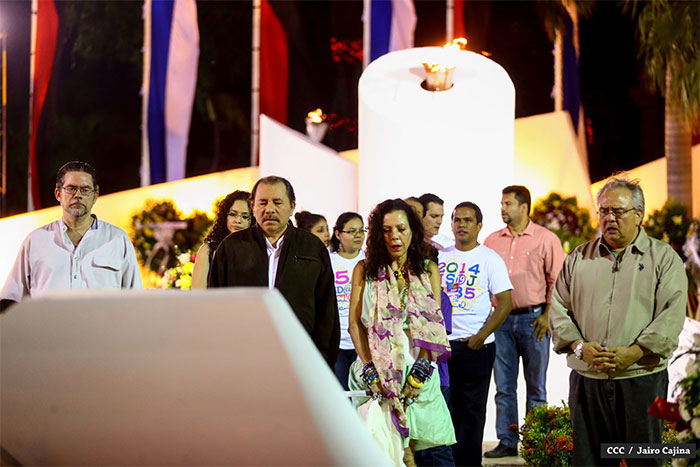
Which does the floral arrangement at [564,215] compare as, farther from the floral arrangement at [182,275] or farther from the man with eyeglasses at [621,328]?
the man with eyeglasses at [621,328]

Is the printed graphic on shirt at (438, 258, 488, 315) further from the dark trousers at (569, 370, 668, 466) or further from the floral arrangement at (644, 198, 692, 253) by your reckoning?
the floral arrangement at (644, 198, 692, 253)

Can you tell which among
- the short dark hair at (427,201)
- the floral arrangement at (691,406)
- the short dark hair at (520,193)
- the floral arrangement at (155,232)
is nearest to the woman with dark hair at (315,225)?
the short dark hair at (427,201)

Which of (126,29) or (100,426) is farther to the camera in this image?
(126,29)

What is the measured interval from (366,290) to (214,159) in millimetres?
19610

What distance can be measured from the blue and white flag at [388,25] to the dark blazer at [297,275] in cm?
1078

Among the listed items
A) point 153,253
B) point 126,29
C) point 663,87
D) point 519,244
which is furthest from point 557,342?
point 126,29

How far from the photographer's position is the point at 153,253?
15922mm

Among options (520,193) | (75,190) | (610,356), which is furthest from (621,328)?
(520,193)

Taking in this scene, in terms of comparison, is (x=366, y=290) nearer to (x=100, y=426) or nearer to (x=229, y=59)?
(x=100, y=426)

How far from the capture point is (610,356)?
4016 millimetres

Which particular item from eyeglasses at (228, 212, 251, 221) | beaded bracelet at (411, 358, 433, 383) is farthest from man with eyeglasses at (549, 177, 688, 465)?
eyeglasses at (228, 212, 251, 221)

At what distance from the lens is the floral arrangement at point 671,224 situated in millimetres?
13516

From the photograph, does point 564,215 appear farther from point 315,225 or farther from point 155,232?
point 315,225

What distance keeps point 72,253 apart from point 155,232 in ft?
38.3
